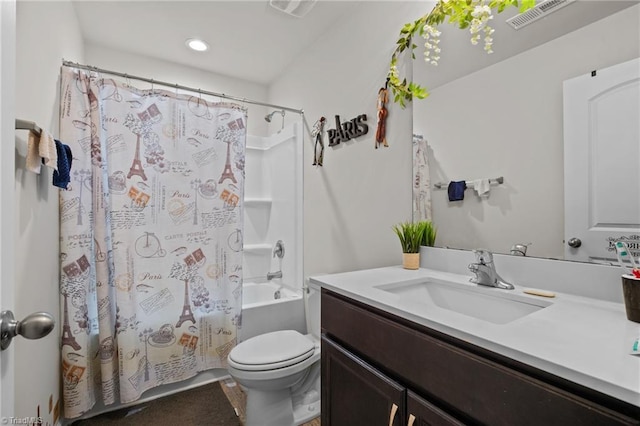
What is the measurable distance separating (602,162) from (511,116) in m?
0.34

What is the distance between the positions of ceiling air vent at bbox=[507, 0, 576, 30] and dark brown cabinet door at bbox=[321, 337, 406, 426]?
1319mm

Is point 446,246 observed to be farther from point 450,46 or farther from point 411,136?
point 450,46

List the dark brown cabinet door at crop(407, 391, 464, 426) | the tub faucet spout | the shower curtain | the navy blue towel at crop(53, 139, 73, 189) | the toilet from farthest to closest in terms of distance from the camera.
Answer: the tub faucet spout, the shower curtain, the toilet, the navy blue towel at crop(53, 139, 73, 189), the dark brown cabinet door at crop(407, 391, 464, 426)

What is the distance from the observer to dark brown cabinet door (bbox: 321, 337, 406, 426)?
830 mm

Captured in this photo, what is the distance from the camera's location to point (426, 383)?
737mm

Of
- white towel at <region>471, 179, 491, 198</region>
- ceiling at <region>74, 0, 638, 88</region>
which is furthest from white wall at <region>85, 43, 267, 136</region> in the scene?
white towel at <region>471, 179, 491, 198</region>

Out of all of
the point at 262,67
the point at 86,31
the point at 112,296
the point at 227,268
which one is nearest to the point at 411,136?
the point at 227,268

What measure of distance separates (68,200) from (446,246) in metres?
2.02

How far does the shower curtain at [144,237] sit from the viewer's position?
168 centimetres

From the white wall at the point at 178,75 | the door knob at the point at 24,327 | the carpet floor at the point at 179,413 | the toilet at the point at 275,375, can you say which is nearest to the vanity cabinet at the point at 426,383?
the toilet at the point at 275,375

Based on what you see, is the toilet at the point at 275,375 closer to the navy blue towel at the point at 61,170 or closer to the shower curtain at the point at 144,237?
the shower curtain at the point at 144,237

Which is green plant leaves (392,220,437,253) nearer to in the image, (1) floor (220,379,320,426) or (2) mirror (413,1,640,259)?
(2) mirror (413,1,640,259)

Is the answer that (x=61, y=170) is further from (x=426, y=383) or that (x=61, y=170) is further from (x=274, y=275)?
(x=274, y=275)

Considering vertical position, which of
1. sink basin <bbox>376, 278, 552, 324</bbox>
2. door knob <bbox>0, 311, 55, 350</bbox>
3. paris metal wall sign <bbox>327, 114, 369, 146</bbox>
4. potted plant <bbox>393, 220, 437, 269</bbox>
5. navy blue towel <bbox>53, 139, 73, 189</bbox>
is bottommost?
→ sink basin <bbox>376, 278, 552, 324</bbox>
